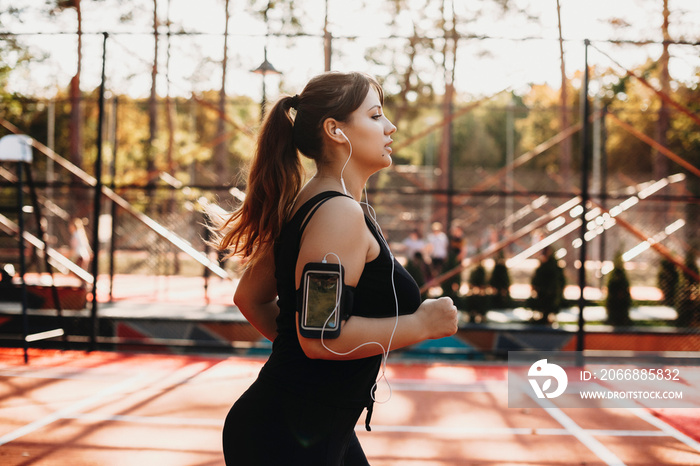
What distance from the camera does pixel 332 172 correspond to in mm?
1716

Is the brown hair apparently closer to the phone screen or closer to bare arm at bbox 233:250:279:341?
bare arm at bbox 233:250:279:341

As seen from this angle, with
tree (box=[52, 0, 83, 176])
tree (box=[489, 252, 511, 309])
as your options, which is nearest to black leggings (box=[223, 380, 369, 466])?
tree (box=[489, 252, 511, 309])

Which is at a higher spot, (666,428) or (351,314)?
(351,314)

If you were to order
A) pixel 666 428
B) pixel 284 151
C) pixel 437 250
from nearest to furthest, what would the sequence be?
pixel 284 151, pixel 666 428, pixel 437 250

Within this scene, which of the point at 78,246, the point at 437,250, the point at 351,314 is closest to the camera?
the point at 351,314

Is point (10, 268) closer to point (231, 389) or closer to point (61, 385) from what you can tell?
point (61, 385)

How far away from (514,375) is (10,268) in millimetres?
6840

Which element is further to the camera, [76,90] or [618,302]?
[76,90]

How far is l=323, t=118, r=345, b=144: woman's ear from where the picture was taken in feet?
5.49

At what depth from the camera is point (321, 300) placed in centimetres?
148

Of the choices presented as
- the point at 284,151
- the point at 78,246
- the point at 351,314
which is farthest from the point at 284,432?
the point at 78,246

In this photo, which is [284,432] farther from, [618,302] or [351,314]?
[618,302]

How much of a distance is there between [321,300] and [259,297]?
503mm

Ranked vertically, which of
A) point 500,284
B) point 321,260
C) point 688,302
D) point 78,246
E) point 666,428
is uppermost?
point 321,260
